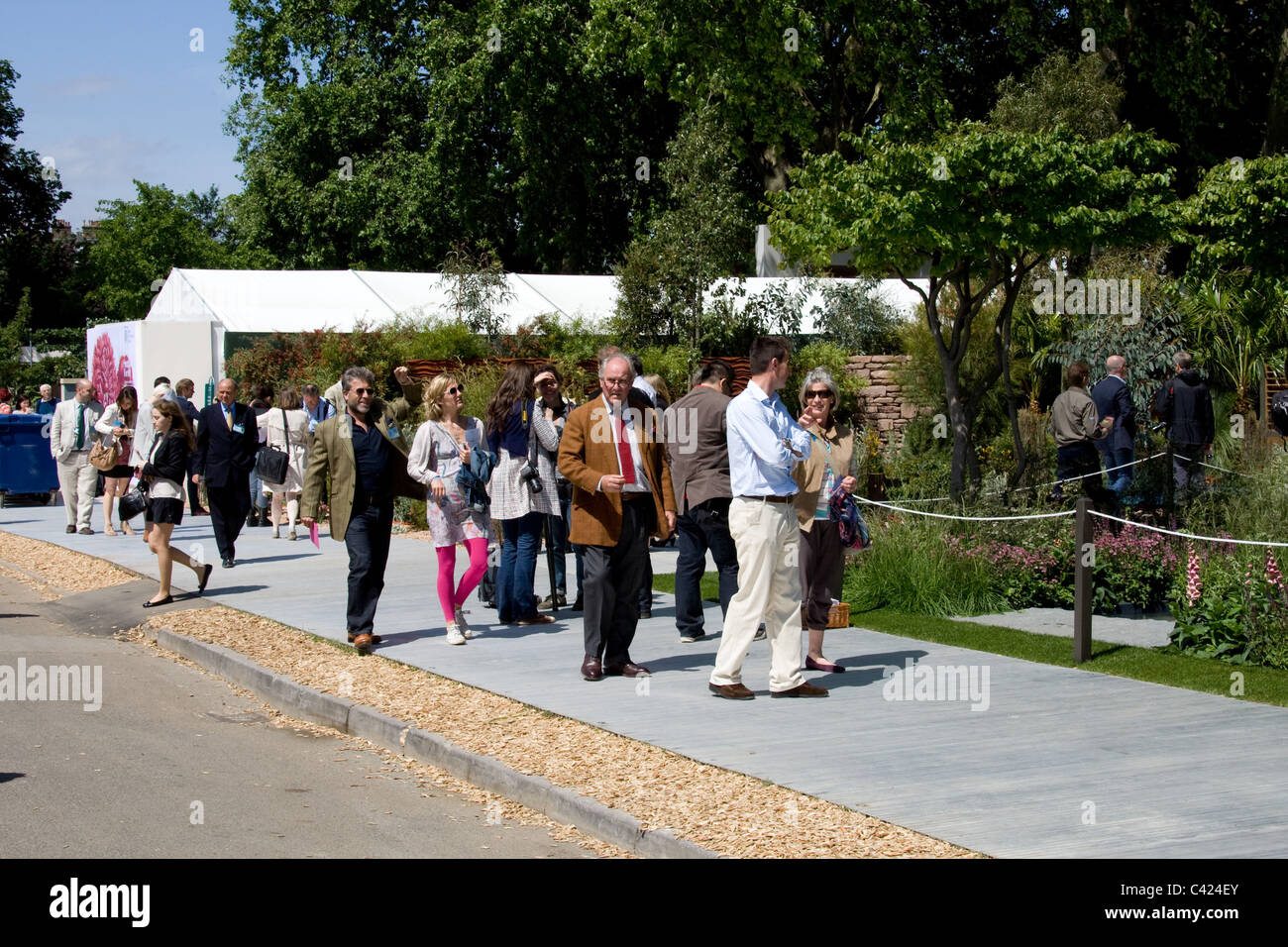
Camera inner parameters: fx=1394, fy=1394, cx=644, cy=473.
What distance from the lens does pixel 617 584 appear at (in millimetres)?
8953

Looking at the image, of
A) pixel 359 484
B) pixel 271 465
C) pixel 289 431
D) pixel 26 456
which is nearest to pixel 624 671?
pixel 359 484

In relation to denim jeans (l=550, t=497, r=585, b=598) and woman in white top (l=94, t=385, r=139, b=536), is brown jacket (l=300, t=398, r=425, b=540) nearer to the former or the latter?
denim jeans (l=550, t=497, r=585, b=598)

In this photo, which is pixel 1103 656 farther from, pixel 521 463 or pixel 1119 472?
pixel 1119 472

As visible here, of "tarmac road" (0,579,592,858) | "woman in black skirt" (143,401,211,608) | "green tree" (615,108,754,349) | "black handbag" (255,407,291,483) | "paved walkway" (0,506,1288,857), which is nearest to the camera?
"paved walkway" (0,506,1288,857)

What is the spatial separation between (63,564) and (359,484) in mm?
7107

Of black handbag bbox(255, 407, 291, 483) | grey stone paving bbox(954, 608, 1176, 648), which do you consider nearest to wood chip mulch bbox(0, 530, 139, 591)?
black handbag bbox(255, 407, 291, 483)

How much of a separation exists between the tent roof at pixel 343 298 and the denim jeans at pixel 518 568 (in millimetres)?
13585

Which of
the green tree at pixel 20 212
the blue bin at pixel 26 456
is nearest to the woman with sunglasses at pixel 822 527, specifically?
the blue bin at pixel 26 456

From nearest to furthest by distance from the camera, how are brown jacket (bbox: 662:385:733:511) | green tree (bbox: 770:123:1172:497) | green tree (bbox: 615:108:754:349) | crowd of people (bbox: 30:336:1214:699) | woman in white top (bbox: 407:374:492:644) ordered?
1. crowd of people (bbox: 30:336:1214:699)
2. brown jacket (bbox: 662:385:733:511)
3. woman in white top (bbox: 407:374:492:644)
4. green tree (bbox: 770:123:1172:497)
5. green tree (bbox: 615:108:754:349)

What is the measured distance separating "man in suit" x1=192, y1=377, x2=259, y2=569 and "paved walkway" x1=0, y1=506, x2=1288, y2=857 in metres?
3.75

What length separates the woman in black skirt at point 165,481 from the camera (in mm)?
12180

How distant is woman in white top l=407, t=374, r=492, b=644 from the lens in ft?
33.4

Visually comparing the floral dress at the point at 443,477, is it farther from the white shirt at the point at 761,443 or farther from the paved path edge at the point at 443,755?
the white shirt at the point at 761,443
